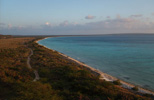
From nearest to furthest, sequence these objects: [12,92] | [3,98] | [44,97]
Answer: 1. [44,97]
2. [3,98]
3. [12,92]

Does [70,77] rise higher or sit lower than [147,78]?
higher

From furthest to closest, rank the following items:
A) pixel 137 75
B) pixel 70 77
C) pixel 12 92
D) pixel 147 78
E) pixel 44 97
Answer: pixel 137 75, pixel 147 78, pixel 70 77, pixel 12 92, pixel 44 97

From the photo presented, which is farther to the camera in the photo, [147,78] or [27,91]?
[147,78]

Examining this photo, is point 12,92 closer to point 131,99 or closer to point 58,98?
point 58,98

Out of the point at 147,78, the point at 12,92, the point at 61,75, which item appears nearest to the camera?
the point at 12,92

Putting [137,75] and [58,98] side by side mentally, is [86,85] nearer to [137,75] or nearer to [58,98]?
[58,98]

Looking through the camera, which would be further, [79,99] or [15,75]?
[15,75]

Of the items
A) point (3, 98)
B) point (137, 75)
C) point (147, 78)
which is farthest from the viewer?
point (137, 75)

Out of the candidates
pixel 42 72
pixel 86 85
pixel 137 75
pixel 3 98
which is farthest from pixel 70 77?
pixel 137 75

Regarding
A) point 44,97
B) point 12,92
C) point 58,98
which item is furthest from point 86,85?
point 12,92
